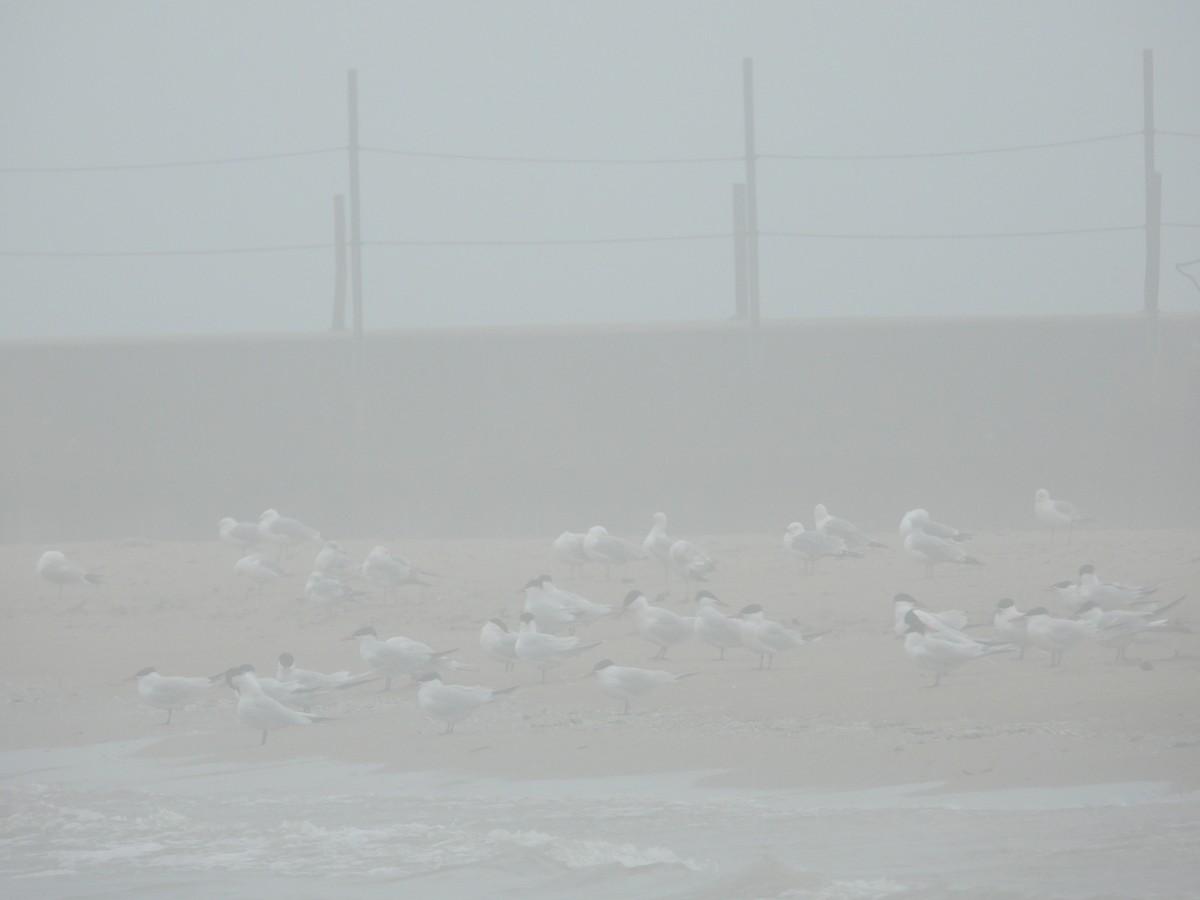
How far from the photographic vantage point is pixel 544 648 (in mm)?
9852

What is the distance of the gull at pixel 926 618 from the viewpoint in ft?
30.5

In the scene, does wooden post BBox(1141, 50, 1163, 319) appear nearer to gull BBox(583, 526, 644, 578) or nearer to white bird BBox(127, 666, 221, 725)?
gull BBox(583, 526, 644, 578)

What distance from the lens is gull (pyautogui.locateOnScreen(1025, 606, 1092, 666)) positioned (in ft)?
29.8

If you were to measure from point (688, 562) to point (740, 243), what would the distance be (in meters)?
6.48

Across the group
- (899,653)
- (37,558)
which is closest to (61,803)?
(899,653)

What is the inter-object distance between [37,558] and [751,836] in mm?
11666

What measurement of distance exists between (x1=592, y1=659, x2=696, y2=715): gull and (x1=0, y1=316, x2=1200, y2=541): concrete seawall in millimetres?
8302

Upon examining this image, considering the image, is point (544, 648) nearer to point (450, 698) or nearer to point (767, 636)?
point (450, 698)

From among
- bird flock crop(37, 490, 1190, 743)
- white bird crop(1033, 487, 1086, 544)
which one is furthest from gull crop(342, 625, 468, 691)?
white bird crop(1033, 487, 1086, 544)

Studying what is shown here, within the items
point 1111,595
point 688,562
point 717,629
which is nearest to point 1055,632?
point 1111,595

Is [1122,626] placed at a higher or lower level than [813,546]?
lower

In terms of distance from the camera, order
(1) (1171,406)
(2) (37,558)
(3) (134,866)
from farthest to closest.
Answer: (1) (1171,406), (2) (37,558), (3) (134,866)

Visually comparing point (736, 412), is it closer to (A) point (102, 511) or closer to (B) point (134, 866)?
(A) point (102, 511)

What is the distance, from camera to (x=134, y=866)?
720 centimetres
